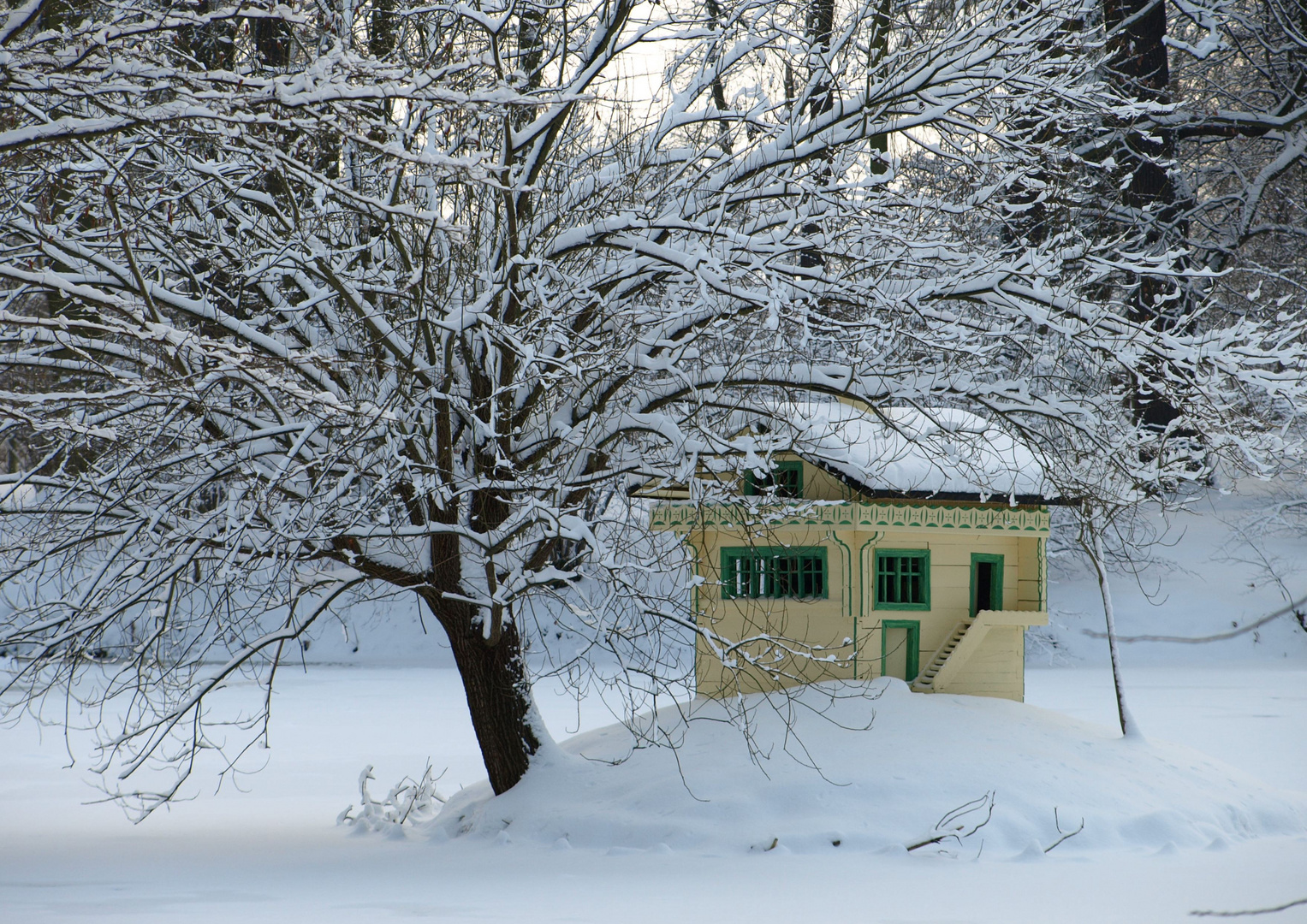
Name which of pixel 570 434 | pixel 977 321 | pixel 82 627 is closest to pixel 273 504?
pixel 82 627

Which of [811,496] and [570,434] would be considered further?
[811,496]

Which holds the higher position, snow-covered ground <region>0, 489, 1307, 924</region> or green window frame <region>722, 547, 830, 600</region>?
green window frame <region>722, 547, 830, 600</region>

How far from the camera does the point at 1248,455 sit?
6984 mm

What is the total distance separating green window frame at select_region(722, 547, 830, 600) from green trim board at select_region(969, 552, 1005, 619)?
1000 millimetres

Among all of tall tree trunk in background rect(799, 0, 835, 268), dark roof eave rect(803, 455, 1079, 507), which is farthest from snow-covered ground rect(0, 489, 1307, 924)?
tall tree trunk in background rect(799, 0, 835, 268)

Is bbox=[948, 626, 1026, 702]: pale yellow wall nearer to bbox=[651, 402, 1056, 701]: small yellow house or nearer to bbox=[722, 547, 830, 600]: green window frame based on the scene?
bbox=[651, 402, 1056, 701]: small yellow house

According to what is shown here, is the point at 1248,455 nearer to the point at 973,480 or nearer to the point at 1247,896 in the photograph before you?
the point at 973,480

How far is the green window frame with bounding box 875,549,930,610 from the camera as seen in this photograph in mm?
8344

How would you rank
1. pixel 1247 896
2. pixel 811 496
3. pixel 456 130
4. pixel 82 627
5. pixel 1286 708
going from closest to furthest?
pixel 1247 896 < pixel 82 627 < pixel 456 130 < pixel 811 496 < pixel 1286 708

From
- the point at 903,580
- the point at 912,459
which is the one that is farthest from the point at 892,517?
the point at 903,580

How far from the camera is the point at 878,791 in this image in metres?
7.12

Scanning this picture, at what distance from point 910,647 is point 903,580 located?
44 cm

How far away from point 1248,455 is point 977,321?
220 centimetres

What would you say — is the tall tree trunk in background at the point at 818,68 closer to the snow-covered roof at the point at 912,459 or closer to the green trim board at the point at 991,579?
the snow-covered roof at the point at 912,459
